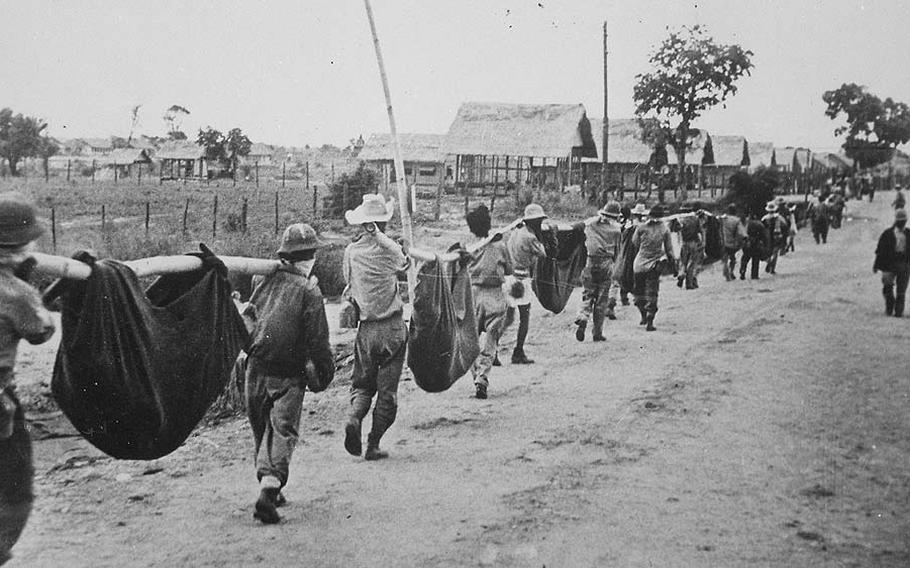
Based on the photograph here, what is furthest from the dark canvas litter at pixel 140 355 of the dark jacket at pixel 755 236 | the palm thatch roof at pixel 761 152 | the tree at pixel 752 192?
the palm thatch roof at pixel 761 152

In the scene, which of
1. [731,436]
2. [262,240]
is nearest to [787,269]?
[262,240]

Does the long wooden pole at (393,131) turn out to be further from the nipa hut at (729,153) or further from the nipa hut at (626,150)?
the nipa hut at (729,153)

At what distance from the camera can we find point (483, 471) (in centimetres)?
648

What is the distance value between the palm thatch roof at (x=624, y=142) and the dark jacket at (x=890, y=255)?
108 feet

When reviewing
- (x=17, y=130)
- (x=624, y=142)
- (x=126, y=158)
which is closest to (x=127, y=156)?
(x=126, y=158)

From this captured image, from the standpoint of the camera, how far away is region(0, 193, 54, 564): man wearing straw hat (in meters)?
3.35

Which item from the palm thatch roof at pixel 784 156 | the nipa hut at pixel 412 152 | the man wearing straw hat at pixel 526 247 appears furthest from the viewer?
the palm thatch roof at pixel 784 156

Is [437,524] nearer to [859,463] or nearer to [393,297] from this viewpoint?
[393,297]

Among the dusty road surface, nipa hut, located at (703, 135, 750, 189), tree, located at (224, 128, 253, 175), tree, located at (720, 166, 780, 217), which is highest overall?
nipa hut, located at (703, 135, 750, 189)

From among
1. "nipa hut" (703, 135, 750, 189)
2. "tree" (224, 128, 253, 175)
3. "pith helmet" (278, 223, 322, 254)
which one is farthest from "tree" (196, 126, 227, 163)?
"nipa hut" (703, 135, 750, 189)

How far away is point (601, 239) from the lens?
11.6 m

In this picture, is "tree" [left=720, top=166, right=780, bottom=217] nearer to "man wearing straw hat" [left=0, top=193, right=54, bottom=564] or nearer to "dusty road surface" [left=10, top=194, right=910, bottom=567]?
"dusty road surface" [left=10, top=194, right=910, bottom=567]

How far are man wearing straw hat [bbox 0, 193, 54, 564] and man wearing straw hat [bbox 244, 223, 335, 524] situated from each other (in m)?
1.90

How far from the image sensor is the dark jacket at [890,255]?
13.3 meters
